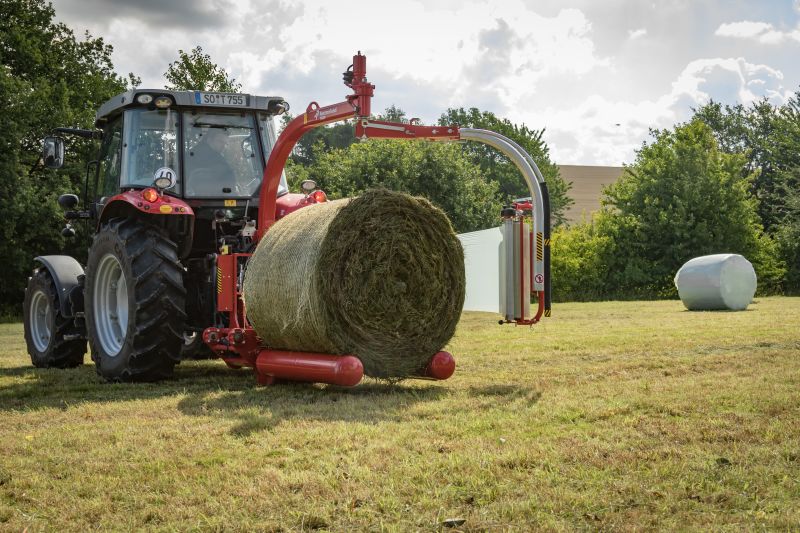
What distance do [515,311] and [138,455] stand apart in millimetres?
4230

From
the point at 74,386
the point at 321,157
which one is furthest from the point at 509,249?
the point at 321,157

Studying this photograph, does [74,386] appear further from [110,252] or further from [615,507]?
[615,507]

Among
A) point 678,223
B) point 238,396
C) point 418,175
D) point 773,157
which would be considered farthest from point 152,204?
point 773,157

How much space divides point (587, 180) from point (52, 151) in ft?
209

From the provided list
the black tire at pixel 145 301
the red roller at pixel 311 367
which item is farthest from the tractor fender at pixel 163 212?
the red roller at pixel 311 367

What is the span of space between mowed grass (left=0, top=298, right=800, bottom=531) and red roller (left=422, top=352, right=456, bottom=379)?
25 cm

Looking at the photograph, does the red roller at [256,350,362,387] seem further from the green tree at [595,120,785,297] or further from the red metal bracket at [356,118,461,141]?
the green tree at [595,120,785,297]

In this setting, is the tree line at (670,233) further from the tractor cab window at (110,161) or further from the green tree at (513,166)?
the tractor cab window at (110,161)

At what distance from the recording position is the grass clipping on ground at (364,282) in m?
7.03

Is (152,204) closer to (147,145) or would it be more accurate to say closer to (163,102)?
(147,145)

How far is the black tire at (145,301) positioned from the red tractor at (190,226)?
1 cm

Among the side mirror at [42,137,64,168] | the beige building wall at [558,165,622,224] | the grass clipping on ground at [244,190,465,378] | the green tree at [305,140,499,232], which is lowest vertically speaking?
the grass clipping on ground at [244,190,465,378]

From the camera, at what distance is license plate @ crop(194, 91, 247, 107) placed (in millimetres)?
9188

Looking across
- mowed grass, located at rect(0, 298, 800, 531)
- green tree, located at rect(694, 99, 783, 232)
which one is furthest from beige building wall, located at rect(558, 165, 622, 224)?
mowed grass, located at rect(0, 298, 800, 531)
